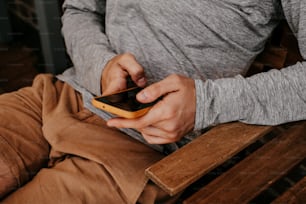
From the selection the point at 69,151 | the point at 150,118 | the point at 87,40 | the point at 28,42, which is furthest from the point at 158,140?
the point at 28,42

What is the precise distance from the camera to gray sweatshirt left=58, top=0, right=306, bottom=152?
2.10 ft

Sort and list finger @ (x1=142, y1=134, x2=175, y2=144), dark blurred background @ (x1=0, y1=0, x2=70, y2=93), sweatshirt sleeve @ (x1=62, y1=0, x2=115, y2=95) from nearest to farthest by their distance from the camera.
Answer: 1. finger @ (x1=142, y1=134, x2=175, y2=144)
2. sweatshirt sleeve @ (x1=62, y1=0, x2=115, y2=95)
3. dark blurred background @ (x1=0, y1=0, x2=70, y2=93)

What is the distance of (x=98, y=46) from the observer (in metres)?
0.81

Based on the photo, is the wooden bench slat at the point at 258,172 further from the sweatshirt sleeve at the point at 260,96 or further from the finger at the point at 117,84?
the finger at the point at 117,84

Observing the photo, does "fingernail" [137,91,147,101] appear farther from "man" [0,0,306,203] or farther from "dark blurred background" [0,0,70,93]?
"dark blurred background" [0,0,70,93]

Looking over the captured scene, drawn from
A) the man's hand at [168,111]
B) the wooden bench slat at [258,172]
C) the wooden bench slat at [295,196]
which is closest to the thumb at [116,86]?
the man's hand at [168,111]

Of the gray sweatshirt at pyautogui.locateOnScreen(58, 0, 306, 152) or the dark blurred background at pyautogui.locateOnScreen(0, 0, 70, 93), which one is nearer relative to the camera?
the gray sweatshirt at pyautogui.locateOnScreen(58, 0, 306, 152)

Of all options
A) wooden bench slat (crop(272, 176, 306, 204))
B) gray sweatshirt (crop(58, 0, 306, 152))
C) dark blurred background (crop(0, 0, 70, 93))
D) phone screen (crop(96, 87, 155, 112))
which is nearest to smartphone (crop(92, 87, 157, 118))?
phone screen (crop(96, 87, 155, 112))

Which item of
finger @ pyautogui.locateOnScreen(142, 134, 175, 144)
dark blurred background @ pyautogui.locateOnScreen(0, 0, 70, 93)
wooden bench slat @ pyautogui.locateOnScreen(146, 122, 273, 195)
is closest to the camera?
wooden bench slat @ pyautogui.locateOnScreen(146, 122, 273, 195)

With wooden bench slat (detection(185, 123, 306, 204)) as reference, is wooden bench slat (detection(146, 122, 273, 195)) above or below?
above

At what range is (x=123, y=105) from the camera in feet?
1.97

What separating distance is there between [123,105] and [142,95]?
4 cm

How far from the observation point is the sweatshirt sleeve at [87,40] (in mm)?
781

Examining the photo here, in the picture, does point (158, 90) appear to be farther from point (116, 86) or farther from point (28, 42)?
point (28, 42)
